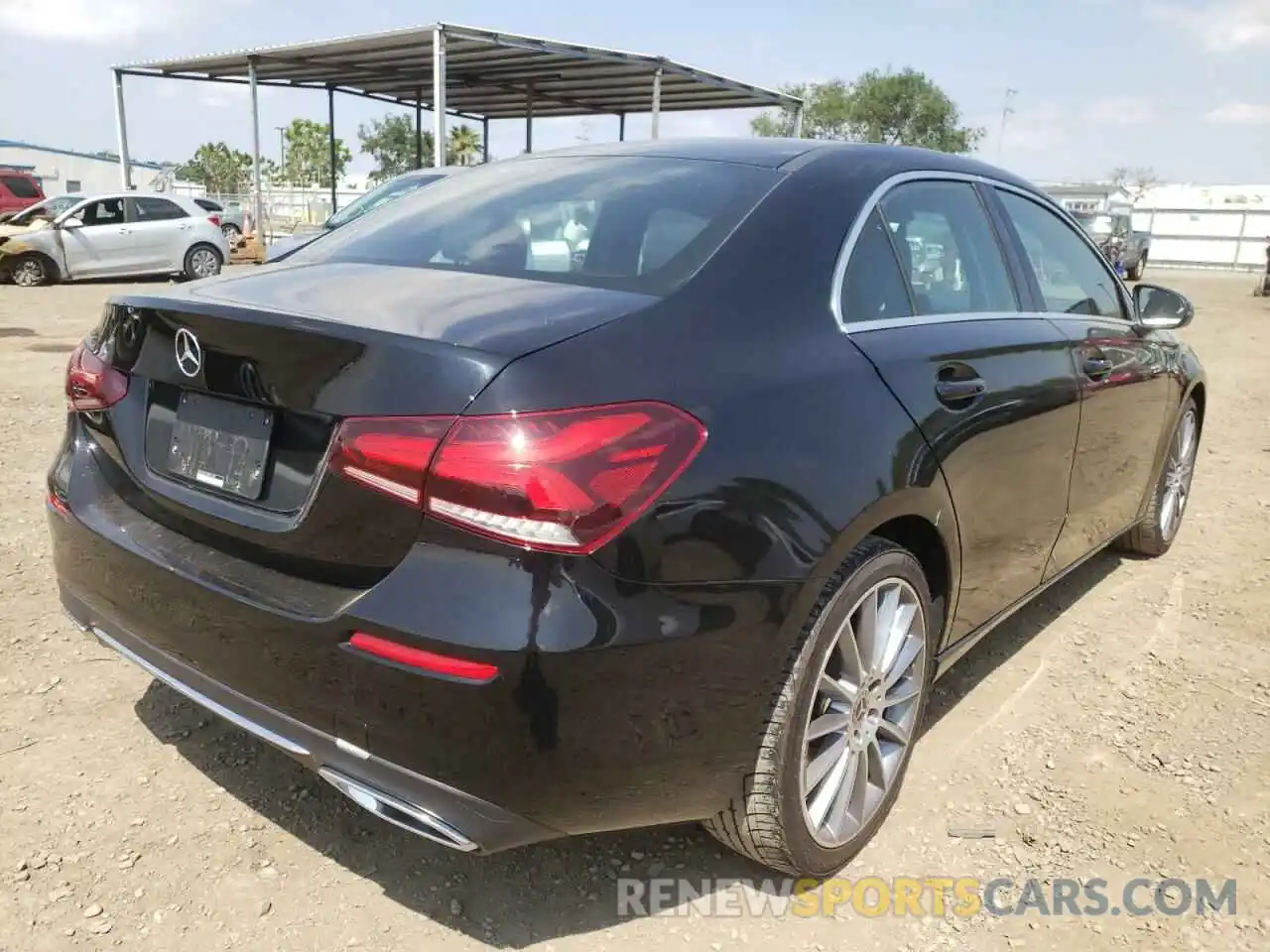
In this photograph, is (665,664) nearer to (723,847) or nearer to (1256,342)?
(723,847)

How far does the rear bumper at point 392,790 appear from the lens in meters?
1.70

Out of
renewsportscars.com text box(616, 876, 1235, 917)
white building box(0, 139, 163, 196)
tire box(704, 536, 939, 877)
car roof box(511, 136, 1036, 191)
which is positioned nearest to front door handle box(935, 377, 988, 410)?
tire box(704, 536, 939, 877)

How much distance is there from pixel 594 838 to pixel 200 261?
17.4 meters

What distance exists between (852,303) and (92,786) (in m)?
2.23

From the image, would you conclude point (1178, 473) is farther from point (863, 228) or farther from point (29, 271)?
point (29, 271)

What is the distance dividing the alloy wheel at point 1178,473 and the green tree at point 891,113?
155 ft

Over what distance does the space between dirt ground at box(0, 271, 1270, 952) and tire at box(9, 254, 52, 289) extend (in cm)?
1441

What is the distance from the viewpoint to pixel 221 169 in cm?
7975

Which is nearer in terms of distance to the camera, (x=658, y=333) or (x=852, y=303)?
(x=658, y=333)

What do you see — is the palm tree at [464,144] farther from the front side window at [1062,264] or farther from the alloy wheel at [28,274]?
the front side window at [1062,264]

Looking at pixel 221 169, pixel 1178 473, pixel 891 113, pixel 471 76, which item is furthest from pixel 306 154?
pixel 1178 473

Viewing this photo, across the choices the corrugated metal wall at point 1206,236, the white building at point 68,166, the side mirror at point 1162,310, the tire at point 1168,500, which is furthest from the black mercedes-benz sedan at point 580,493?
the white building at point 68,166

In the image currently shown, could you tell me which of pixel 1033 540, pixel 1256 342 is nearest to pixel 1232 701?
pixel 1033 540

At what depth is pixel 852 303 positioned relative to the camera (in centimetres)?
225
